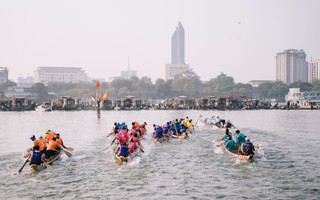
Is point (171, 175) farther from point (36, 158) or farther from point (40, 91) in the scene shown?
point (40, 91)

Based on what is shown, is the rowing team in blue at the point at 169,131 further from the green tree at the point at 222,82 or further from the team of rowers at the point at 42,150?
the green tree at the point at 222,82

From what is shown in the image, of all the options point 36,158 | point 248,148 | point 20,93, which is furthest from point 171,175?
point 20,93

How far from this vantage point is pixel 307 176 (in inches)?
763

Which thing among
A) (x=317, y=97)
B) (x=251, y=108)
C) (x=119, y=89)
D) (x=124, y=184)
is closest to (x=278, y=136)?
(x=124, y=184)

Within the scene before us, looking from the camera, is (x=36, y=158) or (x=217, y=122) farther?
(x=217, y=122)

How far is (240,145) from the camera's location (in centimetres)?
2367

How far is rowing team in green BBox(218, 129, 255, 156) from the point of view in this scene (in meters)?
22.3

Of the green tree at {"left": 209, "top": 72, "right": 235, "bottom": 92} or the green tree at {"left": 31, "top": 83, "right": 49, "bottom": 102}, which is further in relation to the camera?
the green tree at {"left": 209, "top": 72, "right": 235, "bottom": 92}

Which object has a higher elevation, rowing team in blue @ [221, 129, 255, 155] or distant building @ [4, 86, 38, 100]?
distant building @ [4, 86, 38, 100]

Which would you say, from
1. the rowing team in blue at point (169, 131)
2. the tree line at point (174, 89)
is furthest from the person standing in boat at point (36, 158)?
the tree line at point (174, 89)

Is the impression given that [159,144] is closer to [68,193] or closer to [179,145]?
[179,145]

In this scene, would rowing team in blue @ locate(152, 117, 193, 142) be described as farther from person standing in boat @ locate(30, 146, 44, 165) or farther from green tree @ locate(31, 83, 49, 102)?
green tree @ locate(31, 83, 49, 102)

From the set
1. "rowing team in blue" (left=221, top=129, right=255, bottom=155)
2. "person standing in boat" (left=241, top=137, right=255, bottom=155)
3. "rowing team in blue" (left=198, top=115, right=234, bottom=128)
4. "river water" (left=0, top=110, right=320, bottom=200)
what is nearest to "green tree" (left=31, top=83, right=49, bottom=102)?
"rowing team in blue" (left=198, top=115, right=234, bottom=128)

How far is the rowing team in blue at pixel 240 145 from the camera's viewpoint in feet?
73.3
